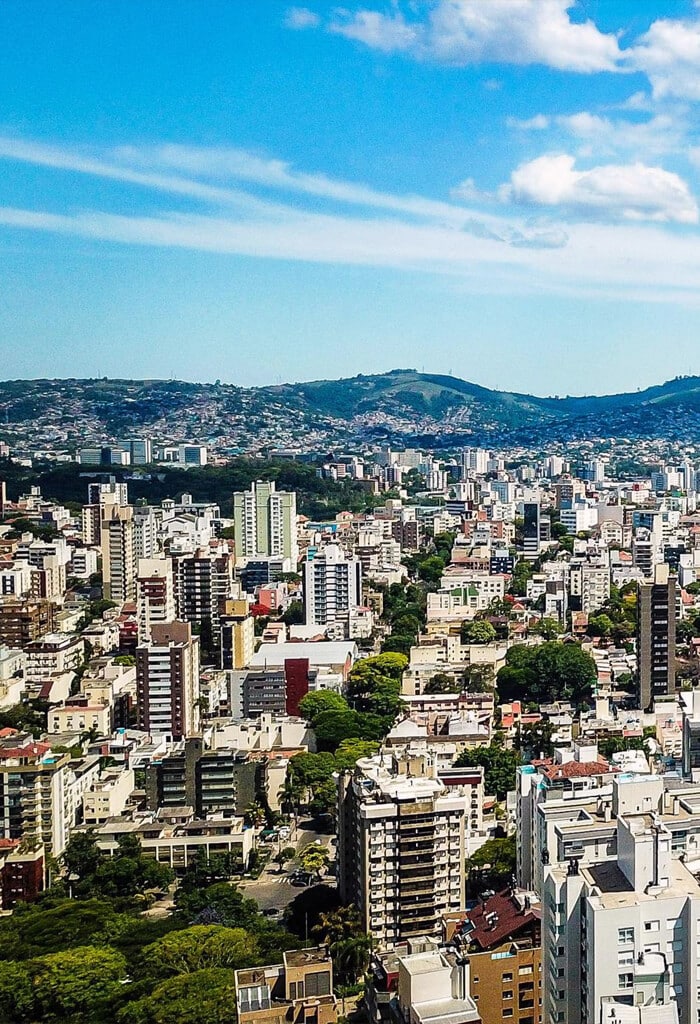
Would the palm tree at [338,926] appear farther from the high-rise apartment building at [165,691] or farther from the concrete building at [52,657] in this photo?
the concrete building at [52,657]

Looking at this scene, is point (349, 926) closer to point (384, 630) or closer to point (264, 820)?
point (264, 820)

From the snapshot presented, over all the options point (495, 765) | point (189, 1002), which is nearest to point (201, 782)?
point (495, 765)

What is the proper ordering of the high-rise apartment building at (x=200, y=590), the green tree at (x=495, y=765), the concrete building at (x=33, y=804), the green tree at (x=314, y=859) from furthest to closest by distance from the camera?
the high-rise apartment building at (x=200, y=590), the green tree at (x=495, y=765), the concrete building at (x=33, y=804), the green tree at (x=314, y=859)

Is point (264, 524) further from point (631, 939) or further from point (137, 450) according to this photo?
point (631, 939)

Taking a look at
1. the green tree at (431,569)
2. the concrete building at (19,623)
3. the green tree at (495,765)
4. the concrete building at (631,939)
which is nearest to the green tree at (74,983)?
the concrete building at (631,939)

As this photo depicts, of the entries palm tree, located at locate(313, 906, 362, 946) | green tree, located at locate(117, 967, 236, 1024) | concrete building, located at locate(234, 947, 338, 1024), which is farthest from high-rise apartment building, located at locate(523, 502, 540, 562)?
concrete building, located at locate(234, 947, 338, 1024)
